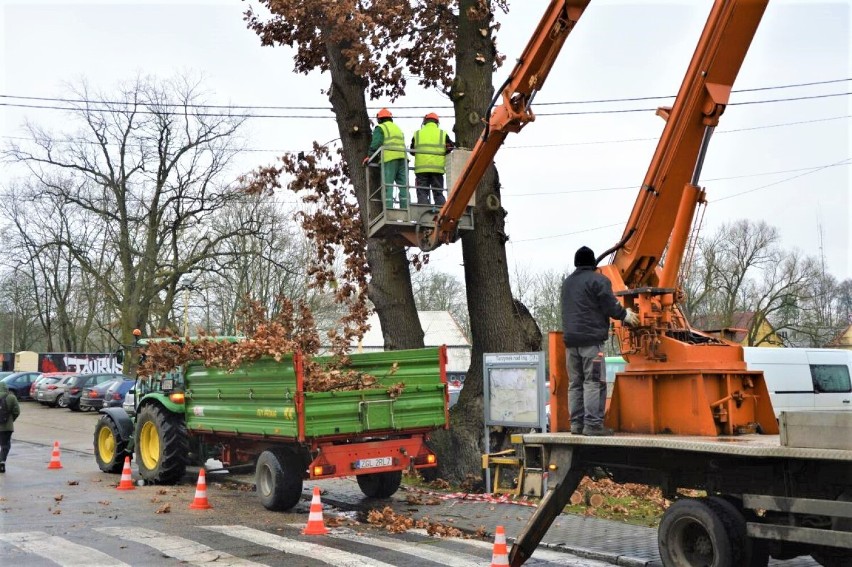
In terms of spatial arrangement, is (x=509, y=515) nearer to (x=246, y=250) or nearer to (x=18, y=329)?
(x=246, y=250)

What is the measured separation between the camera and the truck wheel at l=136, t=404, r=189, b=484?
1420 centimetres

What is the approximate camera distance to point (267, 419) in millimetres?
11758

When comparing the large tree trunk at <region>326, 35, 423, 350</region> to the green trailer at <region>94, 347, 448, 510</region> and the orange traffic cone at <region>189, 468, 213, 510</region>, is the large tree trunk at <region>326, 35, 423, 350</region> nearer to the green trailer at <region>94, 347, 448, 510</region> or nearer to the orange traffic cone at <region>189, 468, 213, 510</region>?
the green trailer at <region>94, 347, 448, 510</region>

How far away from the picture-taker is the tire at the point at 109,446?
16.0 metres

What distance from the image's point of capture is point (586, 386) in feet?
27.4

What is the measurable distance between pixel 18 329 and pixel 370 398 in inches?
2900

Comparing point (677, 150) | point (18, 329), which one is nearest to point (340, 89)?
point (677, 150)

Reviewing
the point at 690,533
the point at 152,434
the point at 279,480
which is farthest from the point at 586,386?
the point at 152,434

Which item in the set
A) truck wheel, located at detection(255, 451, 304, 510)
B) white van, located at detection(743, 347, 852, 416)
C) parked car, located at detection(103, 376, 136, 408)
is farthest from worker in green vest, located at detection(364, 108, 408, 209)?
parked car, located at detection(103, 376, 136, 408)

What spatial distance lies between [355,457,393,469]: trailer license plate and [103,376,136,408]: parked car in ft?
63.7

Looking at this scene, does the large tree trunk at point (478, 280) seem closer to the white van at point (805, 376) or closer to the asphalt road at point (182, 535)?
the asphalt road at point (182, 535)

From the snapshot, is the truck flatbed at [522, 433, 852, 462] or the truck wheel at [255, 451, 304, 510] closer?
the truck flatbed at [522, 433, 852, 462]

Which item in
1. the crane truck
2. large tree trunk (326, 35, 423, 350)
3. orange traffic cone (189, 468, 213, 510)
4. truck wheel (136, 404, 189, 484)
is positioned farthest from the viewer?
large tree trunk (326, 35, 423, 350)

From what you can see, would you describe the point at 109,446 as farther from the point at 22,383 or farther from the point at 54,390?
the point at 22,383
